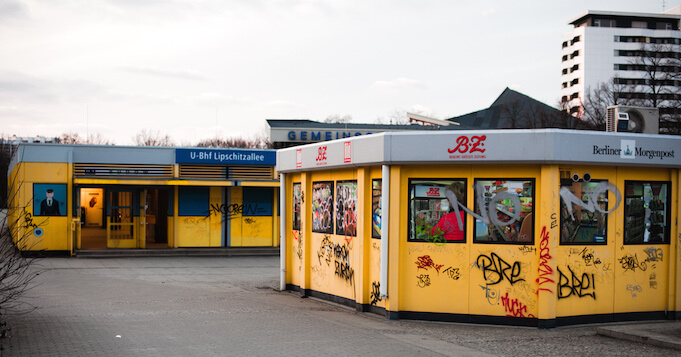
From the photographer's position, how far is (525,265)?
1017cm

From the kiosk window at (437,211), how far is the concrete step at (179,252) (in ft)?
49.8

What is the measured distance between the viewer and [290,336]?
30.6 feet

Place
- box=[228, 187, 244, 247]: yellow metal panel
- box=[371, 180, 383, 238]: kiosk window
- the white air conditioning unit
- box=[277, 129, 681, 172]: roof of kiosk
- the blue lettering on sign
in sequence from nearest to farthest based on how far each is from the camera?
1. box=[277, 129, 681, 172]: roof of kiosk
2. box=[371, 180, 383, 238]: kiosk window
3. the white air conditioning unit
4. the blue lettering on sign
5. box=[228, 187, 244, 247]: yellow metal panel

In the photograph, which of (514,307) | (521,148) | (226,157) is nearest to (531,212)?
(521,148)

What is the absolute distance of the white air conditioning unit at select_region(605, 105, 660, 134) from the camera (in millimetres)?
11758

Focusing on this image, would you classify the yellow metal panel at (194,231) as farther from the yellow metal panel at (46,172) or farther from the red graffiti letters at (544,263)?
the red graffiti letters at (544,263)

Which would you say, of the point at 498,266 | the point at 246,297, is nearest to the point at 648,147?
the point at 498,266

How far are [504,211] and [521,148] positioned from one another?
1043 mm

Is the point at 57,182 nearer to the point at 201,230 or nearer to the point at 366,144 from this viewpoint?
the point at 201,230

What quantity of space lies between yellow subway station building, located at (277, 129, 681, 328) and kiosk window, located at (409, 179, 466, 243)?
2 centimetres

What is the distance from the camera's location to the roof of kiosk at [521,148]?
991 centimetres

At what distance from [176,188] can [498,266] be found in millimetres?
16752

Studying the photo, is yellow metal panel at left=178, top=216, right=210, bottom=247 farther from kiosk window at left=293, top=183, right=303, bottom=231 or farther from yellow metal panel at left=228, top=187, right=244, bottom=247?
kiosk window at left=293, top=183, right=303, bottom=231

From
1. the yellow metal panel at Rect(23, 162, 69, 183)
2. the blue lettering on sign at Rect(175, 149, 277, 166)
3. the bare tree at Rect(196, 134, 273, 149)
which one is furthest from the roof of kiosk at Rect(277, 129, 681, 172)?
the bare tree at Rect(196, 134, 273, 149)
